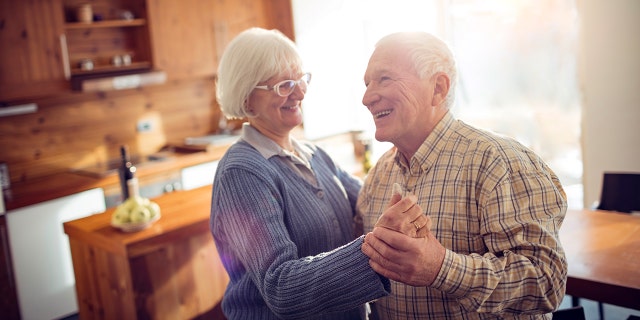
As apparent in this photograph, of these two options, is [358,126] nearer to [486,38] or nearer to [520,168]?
[486,38]

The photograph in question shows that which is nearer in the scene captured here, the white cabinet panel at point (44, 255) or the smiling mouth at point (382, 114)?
the smiling mouth at point (382, 114)

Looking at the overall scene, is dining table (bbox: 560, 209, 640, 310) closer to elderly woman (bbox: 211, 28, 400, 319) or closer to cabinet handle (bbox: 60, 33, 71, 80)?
elderly woman (bbox: 211, 28, 400, 319)

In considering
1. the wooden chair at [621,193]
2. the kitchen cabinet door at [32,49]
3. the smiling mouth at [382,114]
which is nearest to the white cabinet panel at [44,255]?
the kitchen cabinet door at [32,49]

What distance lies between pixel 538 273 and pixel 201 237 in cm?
157

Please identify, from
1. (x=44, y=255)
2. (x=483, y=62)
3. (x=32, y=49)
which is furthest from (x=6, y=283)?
(x=483, y=62)

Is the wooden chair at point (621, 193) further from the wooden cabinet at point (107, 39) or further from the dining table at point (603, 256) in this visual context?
the wooden cabinet at point (107, 39)

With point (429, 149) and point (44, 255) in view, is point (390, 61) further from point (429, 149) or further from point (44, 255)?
point (44, 255)

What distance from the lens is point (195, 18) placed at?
4.76 metres

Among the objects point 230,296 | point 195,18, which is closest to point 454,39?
point 195,18

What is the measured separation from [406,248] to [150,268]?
4.63ft

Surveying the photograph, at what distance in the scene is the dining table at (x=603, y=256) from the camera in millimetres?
1854

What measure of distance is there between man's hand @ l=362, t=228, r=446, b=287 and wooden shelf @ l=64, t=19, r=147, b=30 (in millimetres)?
3588

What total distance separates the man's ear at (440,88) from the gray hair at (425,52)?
0.01m

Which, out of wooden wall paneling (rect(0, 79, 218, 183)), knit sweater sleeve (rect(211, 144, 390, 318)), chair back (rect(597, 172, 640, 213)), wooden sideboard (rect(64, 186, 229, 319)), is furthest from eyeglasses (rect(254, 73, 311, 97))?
wooden wall paneling (rect(0, 79, 218, 183))
